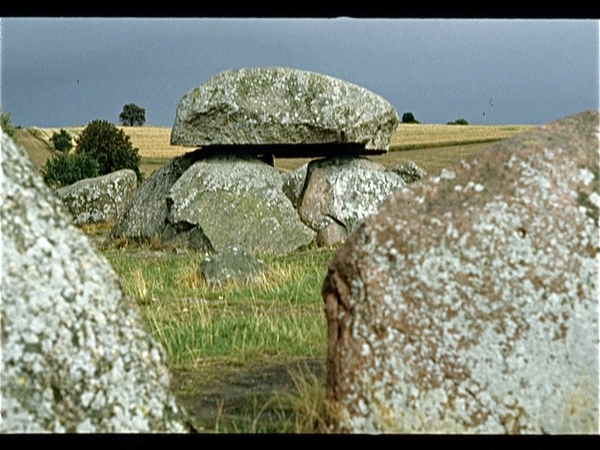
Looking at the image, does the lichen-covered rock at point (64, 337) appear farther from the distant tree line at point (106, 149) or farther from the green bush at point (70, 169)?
the distant tree line at point (106, 149)

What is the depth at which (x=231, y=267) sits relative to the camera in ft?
38.3

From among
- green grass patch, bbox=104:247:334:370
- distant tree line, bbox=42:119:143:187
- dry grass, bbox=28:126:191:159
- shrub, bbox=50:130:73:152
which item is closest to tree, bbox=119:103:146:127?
dry grass, bbox=28:126:191:159

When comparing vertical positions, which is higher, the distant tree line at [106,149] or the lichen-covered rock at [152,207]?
the lichen-covered rock at [152,207]

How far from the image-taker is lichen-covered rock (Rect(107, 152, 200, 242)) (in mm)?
16828

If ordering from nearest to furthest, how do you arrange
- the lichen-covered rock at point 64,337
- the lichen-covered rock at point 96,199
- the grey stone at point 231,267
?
the lichen-covered rock at point 64,337
the grey stone at point 231,267
the lichen-covered rock at point 96,199

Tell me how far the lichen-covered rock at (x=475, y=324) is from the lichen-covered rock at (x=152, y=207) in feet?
40.1

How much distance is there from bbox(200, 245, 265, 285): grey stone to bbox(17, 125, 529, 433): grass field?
0.14 meters

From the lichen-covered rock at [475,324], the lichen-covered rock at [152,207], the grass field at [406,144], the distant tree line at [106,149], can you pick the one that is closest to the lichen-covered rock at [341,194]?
the lichen-covered rock at [152,207]

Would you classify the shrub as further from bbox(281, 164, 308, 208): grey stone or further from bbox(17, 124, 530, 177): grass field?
bbox(281, 164, 308, 208): grey stone

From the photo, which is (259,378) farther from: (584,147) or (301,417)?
(584,147)

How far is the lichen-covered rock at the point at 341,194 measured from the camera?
1677cm

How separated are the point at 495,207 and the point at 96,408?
6.87 ft

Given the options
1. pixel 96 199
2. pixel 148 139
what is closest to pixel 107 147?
pixel 96 199
